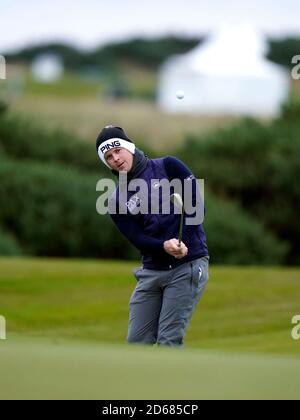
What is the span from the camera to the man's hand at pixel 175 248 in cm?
841

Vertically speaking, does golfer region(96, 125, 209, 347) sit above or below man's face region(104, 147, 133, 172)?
below

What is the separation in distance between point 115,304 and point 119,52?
127 metres

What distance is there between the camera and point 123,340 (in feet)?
49.2

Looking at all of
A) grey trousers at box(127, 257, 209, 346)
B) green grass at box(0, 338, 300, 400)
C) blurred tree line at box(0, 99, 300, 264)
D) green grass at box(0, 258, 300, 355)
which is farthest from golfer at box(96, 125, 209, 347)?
blurred tree line at box(0, 99, 300, 264)

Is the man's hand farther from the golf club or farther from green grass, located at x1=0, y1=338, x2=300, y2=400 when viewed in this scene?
green grass, located at x1=0, y1=338, x2=300, y2=400

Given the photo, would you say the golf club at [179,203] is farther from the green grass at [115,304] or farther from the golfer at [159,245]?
the green grass at [115,304]

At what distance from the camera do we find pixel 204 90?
54844mm

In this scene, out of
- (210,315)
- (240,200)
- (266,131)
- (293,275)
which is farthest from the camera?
(266,131)

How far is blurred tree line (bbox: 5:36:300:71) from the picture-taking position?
455 feet

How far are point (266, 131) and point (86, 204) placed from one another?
9769 millimetres
